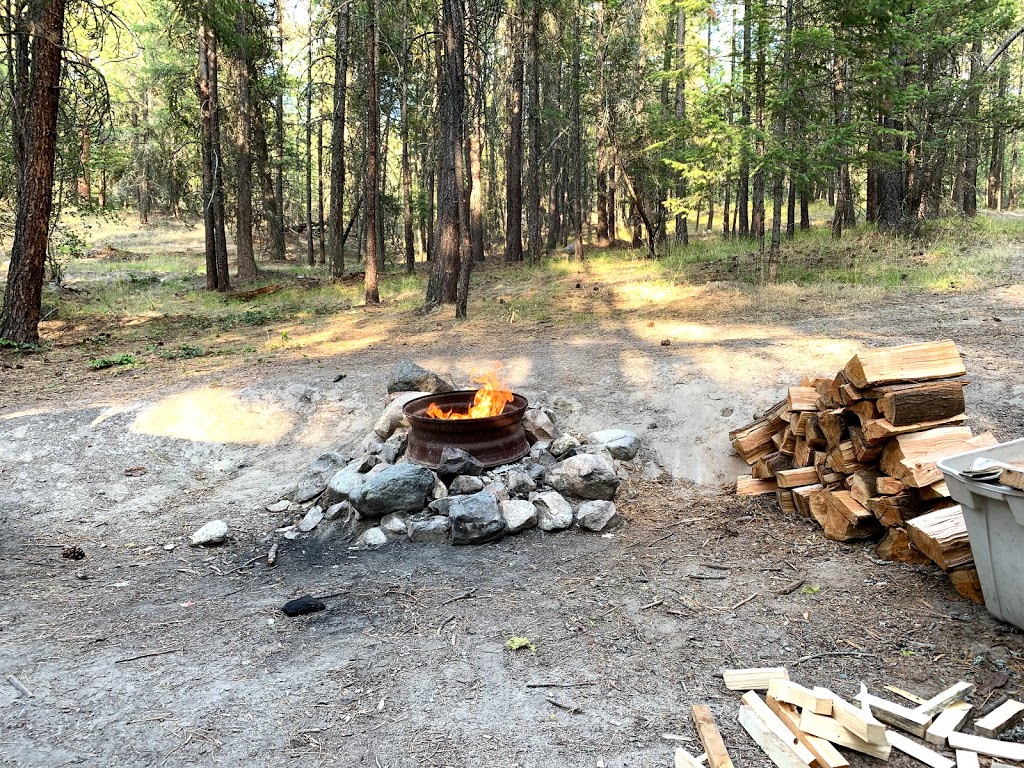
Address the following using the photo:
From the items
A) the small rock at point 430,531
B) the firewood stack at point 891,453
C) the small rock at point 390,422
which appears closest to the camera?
the firewood stack at point 891,453

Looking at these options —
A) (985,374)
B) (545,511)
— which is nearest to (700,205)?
(985,374)

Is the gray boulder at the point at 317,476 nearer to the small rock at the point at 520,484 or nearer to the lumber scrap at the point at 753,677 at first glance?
the small rock at the point at 520,484

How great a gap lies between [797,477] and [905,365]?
1.15 meters

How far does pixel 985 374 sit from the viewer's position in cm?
641

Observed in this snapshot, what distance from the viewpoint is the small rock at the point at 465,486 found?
568 cm

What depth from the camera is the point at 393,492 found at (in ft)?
18.0

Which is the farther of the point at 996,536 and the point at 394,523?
the point at 394,523

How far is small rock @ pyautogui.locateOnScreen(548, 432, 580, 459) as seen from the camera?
6254 millimetres

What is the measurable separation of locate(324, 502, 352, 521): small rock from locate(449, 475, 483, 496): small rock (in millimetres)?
863

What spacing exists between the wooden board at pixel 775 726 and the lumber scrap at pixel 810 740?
0.02 m

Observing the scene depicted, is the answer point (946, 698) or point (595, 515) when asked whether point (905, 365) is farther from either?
point (595, 515)

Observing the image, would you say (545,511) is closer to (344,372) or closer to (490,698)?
(490,698)

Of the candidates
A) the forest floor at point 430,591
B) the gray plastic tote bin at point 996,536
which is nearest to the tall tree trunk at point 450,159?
the forest floor at point 430,591

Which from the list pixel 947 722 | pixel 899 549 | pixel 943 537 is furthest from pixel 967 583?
pixel 947 722
